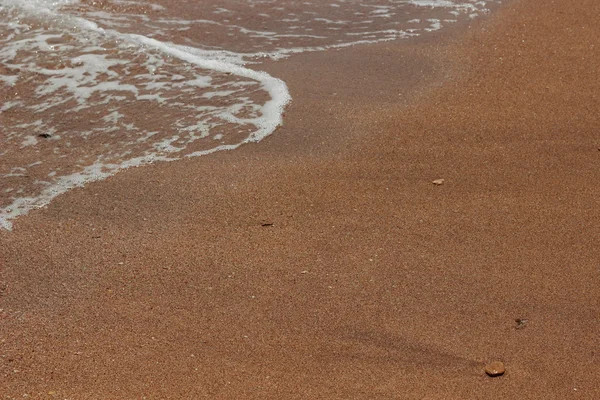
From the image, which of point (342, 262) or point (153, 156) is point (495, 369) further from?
point (153, 156)

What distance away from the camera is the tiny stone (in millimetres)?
2725

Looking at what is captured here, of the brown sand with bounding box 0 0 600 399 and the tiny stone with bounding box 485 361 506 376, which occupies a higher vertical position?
the brown sand with bounding box 0 0 600 399

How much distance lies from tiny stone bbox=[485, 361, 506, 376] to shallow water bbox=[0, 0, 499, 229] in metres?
2.25

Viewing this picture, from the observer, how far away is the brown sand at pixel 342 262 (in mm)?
2768

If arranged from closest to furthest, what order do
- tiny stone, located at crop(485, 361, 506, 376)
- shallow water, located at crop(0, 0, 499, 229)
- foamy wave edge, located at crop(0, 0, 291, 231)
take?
tiny stone, located at crop(485, 361, 506, 376) → foamy wave edge, located at crop(0, 0, 291, 231) → shallow water, located at crop(0, 0, 499, 229)

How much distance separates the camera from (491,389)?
266 cm

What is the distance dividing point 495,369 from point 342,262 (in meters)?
0.88

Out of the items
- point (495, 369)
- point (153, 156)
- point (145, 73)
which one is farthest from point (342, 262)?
point (145, 73)

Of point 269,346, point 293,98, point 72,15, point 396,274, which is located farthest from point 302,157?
point 72,15

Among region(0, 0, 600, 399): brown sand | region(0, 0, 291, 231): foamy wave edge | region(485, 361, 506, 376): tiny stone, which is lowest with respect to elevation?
region(485, 361, 506, 376): tiny stone

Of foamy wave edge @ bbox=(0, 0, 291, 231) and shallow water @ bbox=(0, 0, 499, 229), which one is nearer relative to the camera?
foamy wave edge @ bbox=(0, 0, 291, 231)

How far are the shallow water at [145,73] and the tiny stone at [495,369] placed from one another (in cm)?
225

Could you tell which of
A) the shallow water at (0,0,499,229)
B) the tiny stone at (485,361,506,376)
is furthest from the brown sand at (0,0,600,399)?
the shallow water at (0,0,499,229)

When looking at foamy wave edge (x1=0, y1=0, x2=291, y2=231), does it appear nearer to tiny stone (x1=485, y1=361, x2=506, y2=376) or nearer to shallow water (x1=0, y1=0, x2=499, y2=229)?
shallow water (x1=0, y1=0, x2=499, y2=229)
